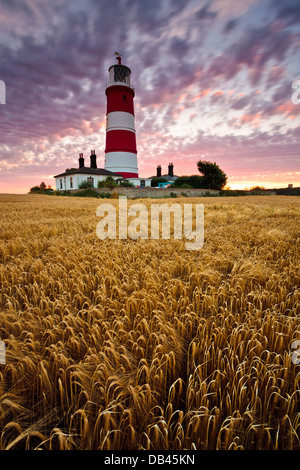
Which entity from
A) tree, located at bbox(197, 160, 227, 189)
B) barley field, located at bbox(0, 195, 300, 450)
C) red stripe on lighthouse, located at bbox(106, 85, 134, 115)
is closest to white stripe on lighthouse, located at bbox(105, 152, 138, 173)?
red stripe on lighthouse, located at bbox(106, 85, 134, 115)

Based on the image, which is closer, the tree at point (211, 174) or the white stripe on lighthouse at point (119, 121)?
the white stripe on lighthouse at point (119, 121)

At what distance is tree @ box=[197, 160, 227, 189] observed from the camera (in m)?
46.4

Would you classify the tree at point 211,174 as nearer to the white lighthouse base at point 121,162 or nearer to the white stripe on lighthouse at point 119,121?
the white lighthouse base at point 121,162

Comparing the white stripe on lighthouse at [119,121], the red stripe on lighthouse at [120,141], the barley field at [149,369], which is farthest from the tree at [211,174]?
the barley field at [149,369]

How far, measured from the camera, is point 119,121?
3850cm

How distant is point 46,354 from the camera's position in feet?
5.04

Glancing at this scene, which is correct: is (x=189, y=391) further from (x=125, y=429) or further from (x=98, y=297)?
(x=98, y=297)

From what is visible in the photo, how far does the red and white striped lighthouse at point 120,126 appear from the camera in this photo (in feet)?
127

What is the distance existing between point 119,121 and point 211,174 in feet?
70.7

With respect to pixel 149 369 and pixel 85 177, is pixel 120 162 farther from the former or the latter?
pixel 149 369

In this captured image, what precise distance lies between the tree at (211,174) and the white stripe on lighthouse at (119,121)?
1732 cm

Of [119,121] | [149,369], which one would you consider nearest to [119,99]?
[119,121]
